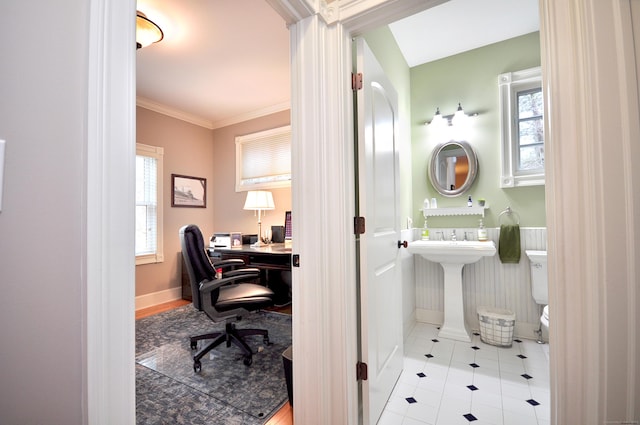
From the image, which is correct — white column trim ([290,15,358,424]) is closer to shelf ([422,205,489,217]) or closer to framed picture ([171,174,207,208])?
shelf ([422,205,489,217])

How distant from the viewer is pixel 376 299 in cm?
149

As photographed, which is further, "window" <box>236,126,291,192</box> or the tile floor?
"window" <box>236,126,291,192</box>

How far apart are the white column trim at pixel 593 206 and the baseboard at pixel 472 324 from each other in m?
1.97

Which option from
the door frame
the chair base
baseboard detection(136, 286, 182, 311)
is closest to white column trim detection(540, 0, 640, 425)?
the door frame

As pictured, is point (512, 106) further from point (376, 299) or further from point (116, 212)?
point (116, 212)

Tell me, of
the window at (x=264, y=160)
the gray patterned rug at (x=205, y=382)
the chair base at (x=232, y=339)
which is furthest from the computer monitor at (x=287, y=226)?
the chair base at (x=232, y=339)

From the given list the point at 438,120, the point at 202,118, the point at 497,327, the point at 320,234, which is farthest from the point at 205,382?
the point at 202,118

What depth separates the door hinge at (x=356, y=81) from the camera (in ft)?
4.53

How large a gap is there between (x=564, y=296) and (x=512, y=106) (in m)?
2.44

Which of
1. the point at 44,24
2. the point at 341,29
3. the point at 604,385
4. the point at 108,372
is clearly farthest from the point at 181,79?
the point at 604,385

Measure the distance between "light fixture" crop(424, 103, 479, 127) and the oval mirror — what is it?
21cm

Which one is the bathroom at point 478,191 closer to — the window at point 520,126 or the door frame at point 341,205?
the window at point 520,126

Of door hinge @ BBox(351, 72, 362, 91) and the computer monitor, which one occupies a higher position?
door hinge @ BBox(351, 72, 362, 91)

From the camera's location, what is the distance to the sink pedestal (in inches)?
97.9
